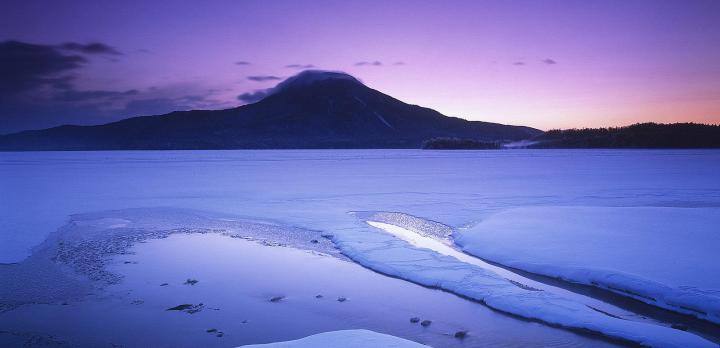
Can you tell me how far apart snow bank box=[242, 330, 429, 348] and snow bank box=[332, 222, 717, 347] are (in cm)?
155

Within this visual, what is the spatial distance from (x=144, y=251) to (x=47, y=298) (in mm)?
2283

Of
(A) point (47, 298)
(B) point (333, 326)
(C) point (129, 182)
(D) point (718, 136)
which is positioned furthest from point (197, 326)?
(D) point (718, 136)

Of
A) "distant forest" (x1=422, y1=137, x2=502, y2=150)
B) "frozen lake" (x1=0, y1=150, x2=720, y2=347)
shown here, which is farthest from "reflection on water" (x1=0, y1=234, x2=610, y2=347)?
"distant forest" (x1=422, y1=137, x2=502, y2=150)

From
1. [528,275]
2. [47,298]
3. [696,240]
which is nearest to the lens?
[47,298]

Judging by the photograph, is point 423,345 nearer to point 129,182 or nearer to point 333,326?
point 333,326

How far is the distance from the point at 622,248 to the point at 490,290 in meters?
2.70

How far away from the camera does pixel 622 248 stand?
704 cm

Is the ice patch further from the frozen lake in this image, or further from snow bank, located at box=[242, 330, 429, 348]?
snow bank, located at box=[242, 330, 429, 348]

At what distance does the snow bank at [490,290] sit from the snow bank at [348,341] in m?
1.55

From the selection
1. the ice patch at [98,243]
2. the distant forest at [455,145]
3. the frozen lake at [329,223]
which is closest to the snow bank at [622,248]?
the frozen lake at [329,223]

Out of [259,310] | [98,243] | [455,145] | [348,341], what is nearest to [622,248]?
[348,341]

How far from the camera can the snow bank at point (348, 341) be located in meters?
4.04

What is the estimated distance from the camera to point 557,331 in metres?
4.57

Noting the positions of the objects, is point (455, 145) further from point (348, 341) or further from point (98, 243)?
point (348, 341)
